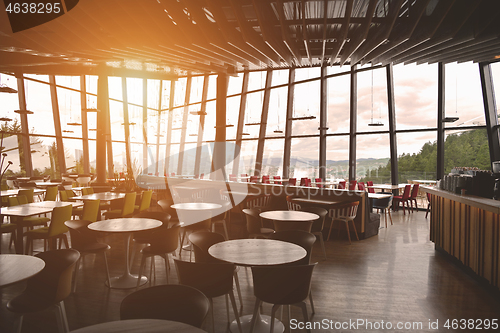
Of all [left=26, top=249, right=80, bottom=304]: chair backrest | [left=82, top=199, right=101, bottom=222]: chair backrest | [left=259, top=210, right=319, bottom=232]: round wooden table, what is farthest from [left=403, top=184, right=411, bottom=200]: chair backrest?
[left=26, top=249, right=80, bottom=304]: chair backrest

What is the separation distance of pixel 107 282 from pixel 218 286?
207cm

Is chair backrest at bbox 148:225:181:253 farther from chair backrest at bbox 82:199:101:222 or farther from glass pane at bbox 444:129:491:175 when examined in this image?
glass pane at bbox 444:129:491:175

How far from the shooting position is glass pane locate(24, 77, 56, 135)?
11546mm

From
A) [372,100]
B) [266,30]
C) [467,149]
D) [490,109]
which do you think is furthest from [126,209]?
[490,109]

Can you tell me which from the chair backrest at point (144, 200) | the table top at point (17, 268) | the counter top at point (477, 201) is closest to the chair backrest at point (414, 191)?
the counter top at point (477, 201)

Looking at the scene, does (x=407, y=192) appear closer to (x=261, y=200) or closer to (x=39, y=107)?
(x=261, y=200)

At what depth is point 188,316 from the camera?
1.71 meters

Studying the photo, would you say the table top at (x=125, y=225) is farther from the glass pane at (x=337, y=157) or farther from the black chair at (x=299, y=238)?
the glass pane at (x=337, y=157)

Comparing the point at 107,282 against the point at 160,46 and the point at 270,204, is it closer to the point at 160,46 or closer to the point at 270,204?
the point at 270,204

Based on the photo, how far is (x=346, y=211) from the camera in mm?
6129

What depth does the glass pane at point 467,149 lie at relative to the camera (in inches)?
344

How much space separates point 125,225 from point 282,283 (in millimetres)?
2301

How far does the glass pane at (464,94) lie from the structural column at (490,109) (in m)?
0.20

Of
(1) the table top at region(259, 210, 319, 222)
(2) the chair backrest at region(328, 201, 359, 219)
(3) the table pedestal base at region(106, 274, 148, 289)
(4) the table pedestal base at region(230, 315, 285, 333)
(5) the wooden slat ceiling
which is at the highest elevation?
(5) the wooden slat ceiling
